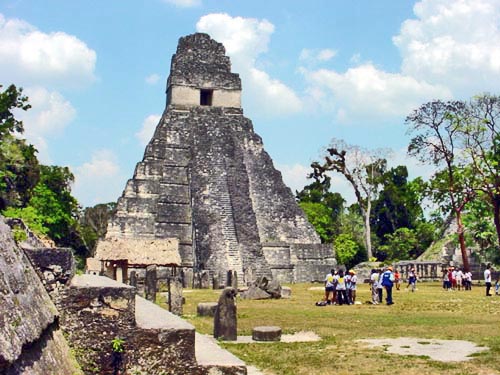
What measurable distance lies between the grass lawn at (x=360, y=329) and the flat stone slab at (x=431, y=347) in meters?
0.23

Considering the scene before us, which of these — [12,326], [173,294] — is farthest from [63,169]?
[12,326]

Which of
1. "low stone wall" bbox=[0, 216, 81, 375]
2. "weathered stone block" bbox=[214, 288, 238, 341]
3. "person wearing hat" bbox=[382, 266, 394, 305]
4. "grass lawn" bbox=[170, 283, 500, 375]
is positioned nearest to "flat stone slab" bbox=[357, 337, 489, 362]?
"grass lawn" bbox=[170, 283, 500, 375]

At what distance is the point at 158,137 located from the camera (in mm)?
34750

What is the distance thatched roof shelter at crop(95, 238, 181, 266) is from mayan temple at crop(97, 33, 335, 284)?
7.26m

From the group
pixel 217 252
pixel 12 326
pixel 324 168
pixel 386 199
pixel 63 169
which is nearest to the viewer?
pixel 12 326

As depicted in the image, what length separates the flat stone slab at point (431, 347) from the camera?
957cm

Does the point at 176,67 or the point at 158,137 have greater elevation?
the point at 176,67

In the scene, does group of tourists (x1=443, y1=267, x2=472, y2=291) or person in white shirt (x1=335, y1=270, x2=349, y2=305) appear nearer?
person in white shirt (x1=335, y1=270, x2=349, y2=305)

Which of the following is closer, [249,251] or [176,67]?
[249,251]

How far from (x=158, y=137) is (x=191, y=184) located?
316cm

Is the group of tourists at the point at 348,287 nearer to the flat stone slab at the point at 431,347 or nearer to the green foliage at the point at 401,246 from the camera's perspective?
the flat stone slab at the point at 431,347

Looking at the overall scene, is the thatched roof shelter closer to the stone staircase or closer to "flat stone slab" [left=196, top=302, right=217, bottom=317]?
"flat stone slab" [left=196, top=302, right=217, bottom=317]

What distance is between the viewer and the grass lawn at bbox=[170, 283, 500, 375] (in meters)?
8.78

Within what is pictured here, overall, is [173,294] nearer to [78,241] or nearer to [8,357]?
[8,357]
